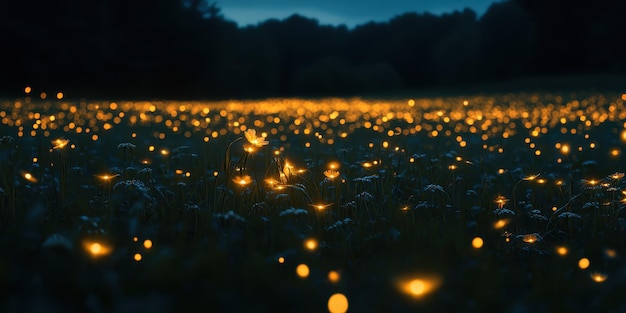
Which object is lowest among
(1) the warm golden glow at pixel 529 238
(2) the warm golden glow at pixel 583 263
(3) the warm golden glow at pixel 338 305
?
(2) the warm golden glow at pixel 583 263

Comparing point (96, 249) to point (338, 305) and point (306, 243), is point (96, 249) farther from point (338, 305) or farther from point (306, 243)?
point (338, 305)

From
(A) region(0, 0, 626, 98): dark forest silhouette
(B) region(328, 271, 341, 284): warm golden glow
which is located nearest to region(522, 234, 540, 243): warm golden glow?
(B) region(328, 271, 341, 284): warm golden glow

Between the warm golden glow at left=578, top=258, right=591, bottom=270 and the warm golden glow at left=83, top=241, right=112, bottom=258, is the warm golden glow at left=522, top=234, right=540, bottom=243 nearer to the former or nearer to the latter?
the warm golden glow at left=578, top=258, right=591, bottom=270

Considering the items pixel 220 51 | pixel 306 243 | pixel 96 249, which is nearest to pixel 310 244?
pixel 306 243

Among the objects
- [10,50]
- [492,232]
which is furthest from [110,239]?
[10,50]

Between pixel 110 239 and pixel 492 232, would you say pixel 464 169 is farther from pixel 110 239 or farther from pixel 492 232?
pixel 110 239

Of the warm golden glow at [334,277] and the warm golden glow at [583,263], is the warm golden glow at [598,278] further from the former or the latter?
the warm golden glow at [334,277]

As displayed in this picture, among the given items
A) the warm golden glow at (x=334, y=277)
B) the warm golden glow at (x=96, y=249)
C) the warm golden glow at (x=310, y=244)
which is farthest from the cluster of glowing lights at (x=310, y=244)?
the warm golden glow at (x=96, y=249)

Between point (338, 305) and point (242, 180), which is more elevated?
point (242, 180)
